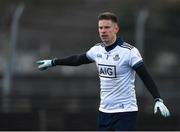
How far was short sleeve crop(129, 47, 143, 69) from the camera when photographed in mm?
6668

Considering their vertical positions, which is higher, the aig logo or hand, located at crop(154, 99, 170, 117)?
the aig logo

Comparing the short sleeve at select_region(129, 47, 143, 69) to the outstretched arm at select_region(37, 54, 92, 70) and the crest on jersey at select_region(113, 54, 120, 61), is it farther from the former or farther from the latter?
the outstretched arm at select_region(37, 54, 92, 70)

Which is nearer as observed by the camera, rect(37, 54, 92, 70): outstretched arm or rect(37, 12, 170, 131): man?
rect(37, 12, 170, 131): man

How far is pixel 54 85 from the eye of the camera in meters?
34.8

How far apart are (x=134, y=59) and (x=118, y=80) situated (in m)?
0.25

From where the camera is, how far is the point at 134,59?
21.9 feet

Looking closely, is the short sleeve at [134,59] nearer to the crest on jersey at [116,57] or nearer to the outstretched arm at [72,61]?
the crest on jersey at [116,57]

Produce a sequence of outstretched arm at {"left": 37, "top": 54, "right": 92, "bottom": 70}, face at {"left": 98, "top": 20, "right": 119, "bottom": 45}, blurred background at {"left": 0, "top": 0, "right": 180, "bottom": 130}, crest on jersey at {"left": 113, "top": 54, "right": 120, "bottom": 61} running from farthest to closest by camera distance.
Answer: blurred background at {"left": 0, "top": 0, "right": 180, "bottom": 130}, outstretched arm at {"left": 37, "top": 54, "right": 92, "bottom": 70}, crest on jersey at {"left": 113, "top": 54, "right": 120, "bottom": 61}, face at {"left": 98, "top": 20, "right": 119, "bottom": 45}

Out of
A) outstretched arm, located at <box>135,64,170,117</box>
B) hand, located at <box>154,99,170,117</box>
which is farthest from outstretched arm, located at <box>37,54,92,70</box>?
hand, located at <box>154,99,170,117</box>


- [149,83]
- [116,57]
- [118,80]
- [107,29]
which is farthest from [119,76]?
[107,29]

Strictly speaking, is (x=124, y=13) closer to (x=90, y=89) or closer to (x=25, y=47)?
(x=25, y=47)

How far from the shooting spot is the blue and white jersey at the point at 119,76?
672cm

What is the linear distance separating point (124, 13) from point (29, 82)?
46.5 ft

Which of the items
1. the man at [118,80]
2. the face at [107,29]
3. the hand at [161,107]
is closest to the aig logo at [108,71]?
the man at [118,80]
